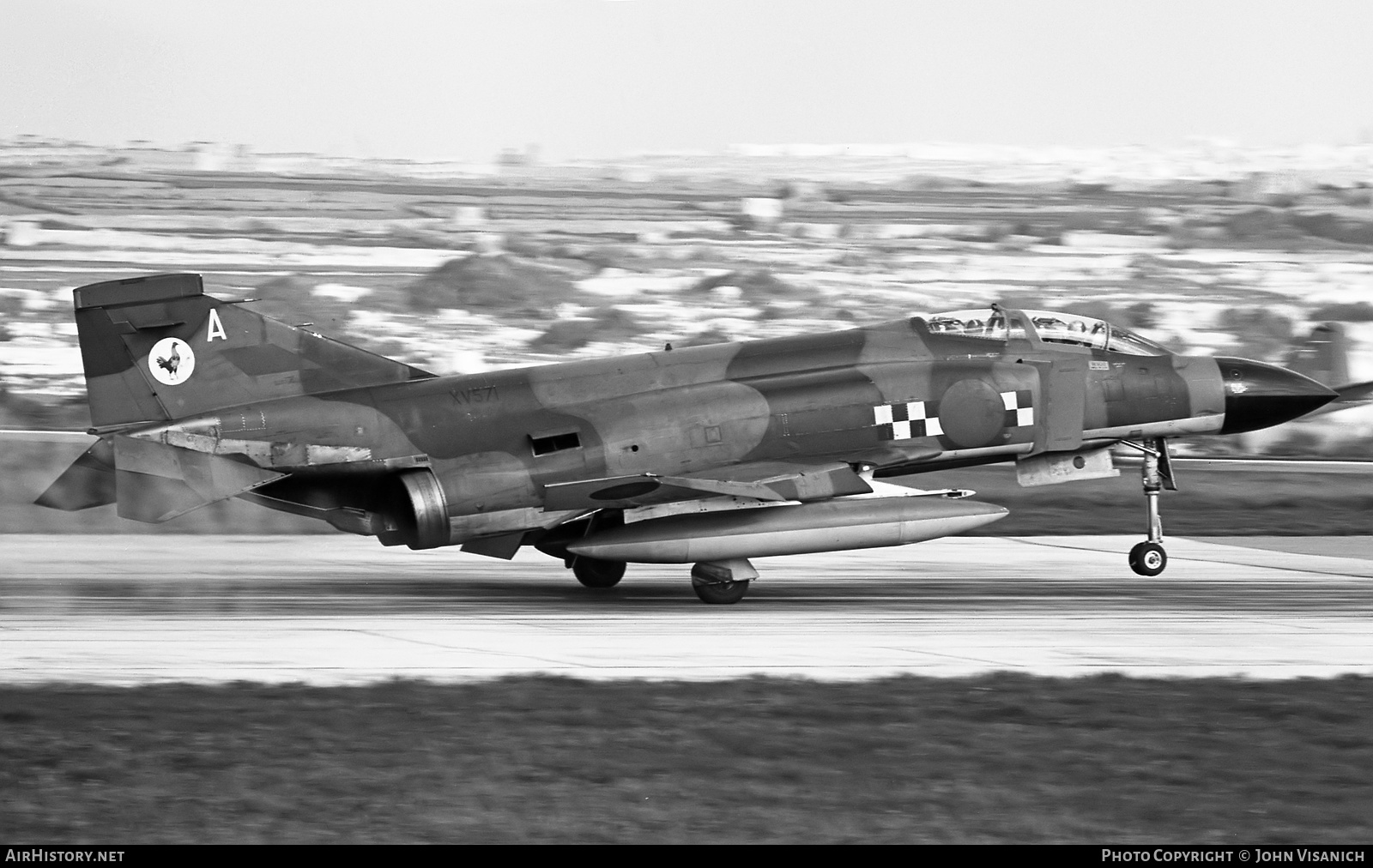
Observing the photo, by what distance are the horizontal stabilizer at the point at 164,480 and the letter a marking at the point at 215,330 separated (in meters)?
1.25

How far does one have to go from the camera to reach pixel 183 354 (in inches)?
563

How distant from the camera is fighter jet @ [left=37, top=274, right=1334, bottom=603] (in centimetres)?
1409

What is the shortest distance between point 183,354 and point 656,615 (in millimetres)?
5018

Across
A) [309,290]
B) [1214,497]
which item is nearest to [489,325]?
[309,290]

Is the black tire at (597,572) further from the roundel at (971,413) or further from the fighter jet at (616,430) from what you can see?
the roundel at (971,413)

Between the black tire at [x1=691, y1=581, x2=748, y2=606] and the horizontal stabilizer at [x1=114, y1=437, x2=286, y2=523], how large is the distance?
14.3 ft

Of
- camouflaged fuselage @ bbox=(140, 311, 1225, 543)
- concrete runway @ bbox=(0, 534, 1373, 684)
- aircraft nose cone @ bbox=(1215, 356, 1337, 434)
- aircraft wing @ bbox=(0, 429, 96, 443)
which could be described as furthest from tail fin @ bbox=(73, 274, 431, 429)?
aircraft nose cone @ bbox=(1215, 356, 1337, 434)

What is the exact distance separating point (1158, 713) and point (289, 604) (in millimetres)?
8403

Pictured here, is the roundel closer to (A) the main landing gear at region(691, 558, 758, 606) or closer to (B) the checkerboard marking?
(B) the checkerboard marking

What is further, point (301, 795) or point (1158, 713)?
point (1158, 713)

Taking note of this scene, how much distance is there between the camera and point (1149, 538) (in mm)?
16344

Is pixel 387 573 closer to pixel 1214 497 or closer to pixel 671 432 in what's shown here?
pixel 671 432

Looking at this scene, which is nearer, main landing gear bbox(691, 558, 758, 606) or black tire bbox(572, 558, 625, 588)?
main landing gear bbox(691, 558, 758, 606)

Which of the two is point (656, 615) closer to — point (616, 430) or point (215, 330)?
point (616, 430)
